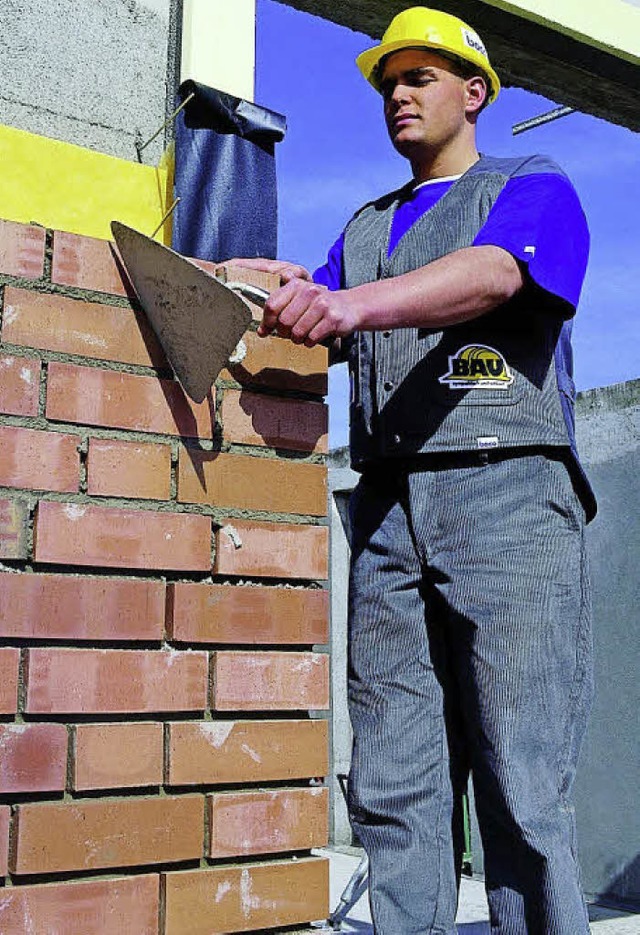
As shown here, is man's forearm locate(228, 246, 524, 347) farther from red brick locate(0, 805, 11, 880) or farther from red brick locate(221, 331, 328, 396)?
red brick locate(0, 805, 11, 880)

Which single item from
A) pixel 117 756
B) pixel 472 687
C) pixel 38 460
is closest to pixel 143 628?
pixel 117 756

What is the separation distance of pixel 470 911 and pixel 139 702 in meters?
3.98

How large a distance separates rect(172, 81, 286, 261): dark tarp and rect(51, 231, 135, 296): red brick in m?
0.38

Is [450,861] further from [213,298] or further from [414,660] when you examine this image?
[213,298]

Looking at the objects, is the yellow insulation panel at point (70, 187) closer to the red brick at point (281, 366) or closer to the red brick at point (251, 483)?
the red brick at point (281, 366)

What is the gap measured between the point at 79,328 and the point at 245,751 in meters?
0.77

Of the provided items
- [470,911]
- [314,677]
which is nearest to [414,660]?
[314,677]

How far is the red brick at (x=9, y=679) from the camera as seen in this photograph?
1.83 meters

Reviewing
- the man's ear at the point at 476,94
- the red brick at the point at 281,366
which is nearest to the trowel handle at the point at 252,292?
the red brick at the point at 281,366

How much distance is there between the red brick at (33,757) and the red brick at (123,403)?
19.7 inches

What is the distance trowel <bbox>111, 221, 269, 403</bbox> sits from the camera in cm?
188

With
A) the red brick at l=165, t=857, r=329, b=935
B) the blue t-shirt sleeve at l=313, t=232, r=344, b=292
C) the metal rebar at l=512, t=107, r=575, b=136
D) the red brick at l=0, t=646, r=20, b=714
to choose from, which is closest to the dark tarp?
the blue t-shirt sleeve at l=313, t=232, r=344, b=292

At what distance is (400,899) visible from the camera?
1.99m

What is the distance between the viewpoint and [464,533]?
1979 millimetres
